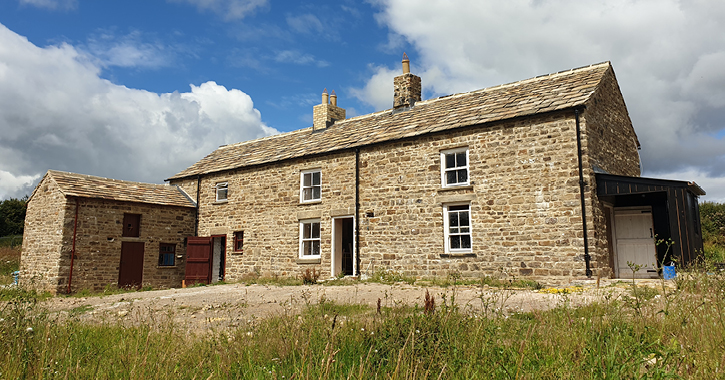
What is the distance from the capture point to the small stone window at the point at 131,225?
19.4 metres

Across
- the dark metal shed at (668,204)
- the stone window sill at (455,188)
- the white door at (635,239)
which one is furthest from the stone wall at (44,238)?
the white door at (635,239)

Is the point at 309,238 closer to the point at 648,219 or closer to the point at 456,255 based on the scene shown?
the point at 456,255

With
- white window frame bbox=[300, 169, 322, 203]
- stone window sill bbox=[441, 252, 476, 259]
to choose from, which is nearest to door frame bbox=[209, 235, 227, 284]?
white window frame bbox=[300, 169, 322, 203]

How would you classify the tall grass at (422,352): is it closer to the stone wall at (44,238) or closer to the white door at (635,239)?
the white door at (635,239)

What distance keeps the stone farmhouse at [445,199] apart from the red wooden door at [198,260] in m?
0.04

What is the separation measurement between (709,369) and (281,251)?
53.1ft

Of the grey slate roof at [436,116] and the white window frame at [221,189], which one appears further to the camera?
the white window frame at [221,189]

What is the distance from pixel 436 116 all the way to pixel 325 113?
268 inches

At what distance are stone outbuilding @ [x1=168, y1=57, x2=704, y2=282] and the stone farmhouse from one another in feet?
0.14

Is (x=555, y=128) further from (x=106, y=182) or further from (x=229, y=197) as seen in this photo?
(x=106, y=182)

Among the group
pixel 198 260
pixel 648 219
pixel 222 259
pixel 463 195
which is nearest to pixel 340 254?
A: pixel 463 195

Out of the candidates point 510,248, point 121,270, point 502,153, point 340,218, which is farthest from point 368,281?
point 121,270

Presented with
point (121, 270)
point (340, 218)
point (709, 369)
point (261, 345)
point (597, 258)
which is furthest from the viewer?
point (121, 270)

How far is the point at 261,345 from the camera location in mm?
4977
